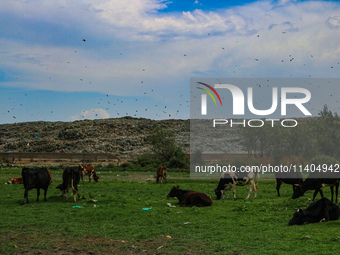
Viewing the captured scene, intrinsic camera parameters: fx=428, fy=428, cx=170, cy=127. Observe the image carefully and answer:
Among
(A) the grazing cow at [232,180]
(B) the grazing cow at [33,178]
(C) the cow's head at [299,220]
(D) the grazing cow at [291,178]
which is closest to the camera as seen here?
(C) the cow's head at [299,220]

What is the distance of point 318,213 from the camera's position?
13.5 metres

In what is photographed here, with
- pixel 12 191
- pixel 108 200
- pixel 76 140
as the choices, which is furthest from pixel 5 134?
pixel 108 200

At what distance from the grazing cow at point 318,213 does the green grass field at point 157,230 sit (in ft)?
1.16

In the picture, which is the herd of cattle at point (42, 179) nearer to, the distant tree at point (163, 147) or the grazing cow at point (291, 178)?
the grazing cow at point (291, 178)

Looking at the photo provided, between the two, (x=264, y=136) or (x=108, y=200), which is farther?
(x=264, y=136)

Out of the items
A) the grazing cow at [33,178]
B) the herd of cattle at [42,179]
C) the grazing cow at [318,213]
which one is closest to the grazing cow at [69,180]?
the herd of cattle at [42,179]

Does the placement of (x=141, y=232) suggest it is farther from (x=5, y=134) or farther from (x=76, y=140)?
(x=5, y=134)

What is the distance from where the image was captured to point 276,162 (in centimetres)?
5066

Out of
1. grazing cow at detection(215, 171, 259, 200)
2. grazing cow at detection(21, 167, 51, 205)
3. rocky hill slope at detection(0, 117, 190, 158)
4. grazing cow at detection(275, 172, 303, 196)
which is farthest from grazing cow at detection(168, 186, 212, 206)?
rocky hill slope at detection(0, 117, 190, 158)

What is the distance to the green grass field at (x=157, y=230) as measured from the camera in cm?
1053

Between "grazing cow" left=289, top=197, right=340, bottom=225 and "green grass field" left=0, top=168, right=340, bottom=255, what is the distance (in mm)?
354

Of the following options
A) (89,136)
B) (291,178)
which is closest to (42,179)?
(291,178)

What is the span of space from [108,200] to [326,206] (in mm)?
9867

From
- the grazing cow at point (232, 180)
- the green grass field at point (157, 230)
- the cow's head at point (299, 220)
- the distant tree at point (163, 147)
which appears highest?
the distant tree at point (163, 147)
